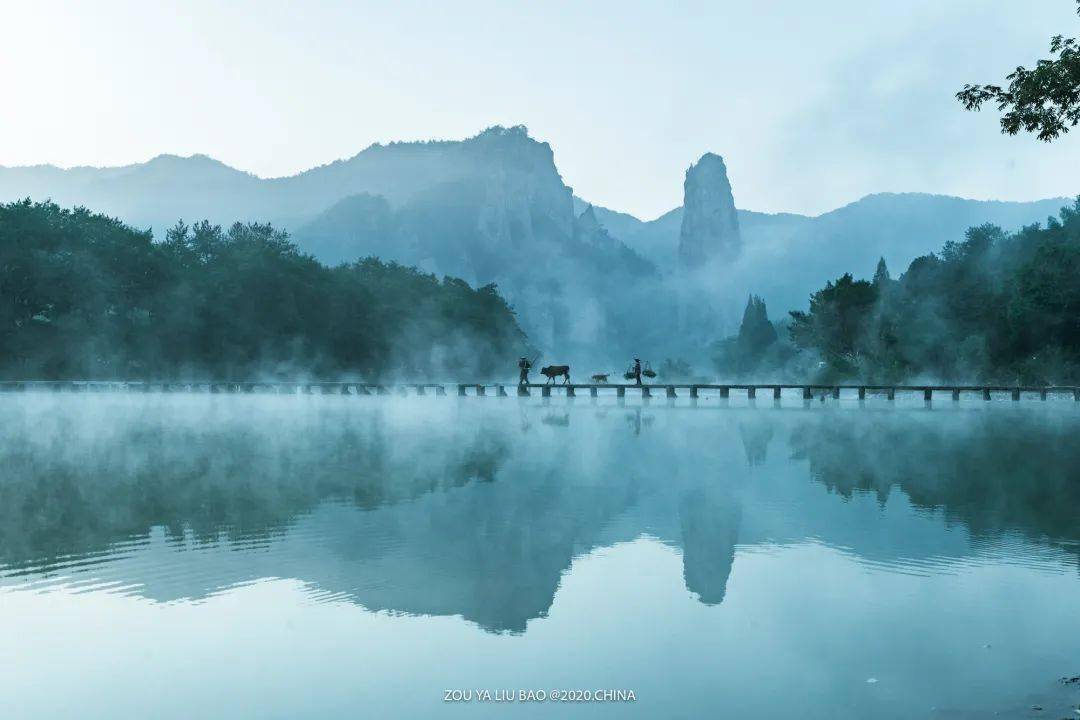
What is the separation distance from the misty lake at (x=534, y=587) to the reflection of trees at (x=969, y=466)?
180mm

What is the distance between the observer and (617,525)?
18312mm

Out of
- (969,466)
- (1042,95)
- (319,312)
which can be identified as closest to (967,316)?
(319,312)

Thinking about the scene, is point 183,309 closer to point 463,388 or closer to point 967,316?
point 463,388

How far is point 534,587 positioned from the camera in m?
13.2

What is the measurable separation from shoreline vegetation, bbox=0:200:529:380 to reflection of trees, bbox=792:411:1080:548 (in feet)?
203

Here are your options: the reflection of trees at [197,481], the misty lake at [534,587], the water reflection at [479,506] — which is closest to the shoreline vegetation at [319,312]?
the water reflection at [479,506]

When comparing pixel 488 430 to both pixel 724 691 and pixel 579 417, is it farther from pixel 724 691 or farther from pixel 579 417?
pixel 724 691

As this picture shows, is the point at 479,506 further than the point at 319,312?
No

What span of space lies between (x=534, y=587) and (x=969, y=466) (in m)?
19.4

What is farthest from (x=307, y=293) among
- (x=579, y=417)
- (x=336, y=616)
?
(x=336, y=616)

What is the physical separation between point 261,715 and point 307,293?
99.3 meters

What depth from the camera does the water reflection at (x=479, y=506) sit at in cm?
1398

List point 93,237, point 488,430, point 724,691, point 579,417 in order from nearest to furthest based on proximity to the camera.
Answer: point 724,691, point 488,430, point 579,417, point 93,237

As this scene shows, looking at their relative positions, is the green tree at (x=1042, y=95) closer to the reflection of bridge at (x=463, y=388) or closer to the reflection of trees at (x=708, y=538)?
the reflection of trees at (x=708, y=538)
